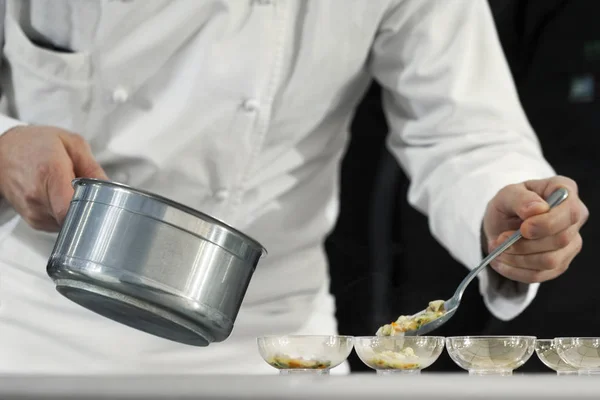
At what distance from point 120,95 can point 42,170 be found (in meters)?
0.30

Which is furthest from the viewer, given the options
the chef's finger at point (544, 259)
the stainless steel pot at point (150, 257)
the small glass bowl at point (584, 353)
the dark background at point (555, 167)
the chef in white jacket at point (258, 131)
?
the dark background at point (555, 167)

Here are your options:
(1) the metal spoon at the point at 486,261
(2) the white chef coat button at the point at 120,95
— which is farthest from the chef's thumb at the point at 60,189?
(1) the metal spoon at the point at 486,261

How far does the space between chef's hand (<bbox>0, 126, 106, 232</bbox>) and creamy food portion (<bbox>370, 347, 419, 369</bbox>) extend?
1.46ft

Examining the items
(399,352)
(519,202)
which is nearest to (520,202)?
(519,202)

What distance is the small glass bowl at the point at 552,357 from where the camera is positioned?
104 centimetres

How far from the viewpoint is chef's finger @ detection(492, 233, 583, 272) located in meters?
1.21

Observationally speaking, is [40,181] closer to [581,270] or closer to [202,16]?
[202,16]

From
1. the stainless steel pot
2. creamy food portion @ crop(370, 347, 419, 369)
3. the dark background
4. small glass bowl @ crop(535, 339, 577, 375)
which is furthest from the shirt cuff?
the dark background

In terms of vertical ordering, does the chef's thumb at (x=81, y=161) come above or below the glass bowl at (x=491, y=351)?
above

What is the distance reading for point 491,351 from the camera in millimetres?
1001

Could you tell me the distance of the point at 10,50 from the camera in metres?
1.33

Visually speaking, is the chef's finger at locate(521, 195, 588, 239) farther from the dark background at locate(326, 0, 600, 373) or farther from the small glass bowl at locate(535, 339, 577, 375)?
the dark background at locate(326, 0, 600, 373)

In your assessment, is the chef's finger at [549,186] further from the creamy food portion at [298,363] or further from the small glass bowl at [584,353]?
the creamy food portion at [298,363]

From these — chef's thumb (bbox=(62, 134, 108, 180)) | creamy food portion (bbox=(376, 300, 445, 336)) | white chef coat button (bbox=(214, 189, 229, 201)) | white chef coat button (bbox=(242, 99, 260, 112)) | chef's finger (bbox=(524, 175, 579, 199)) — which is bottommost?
creamy food portion (bbox=(376, 300, 445, 336))
